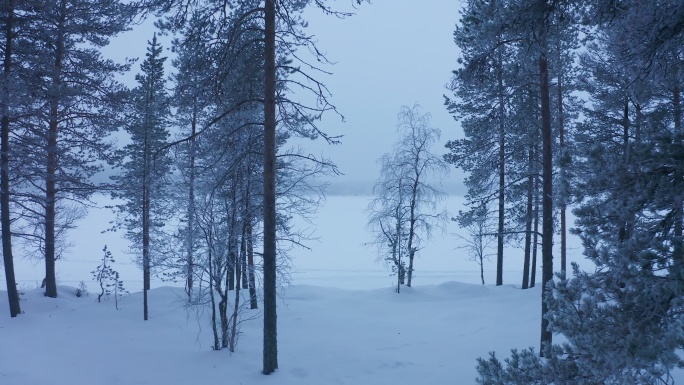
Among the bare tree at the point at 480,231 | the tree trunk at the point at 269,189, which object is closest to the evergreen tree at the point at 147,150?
the tree trunk at the point at 269,189

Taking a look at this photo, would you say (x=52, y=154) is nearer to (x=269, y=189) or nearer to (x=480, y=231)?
(x=269, y=189)

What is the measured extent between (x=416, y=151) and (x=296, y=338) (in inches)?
466

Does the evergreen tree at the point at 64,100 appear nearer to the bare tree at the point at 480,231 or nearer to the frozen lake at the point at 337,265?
the frozen lake at the point at 337,265

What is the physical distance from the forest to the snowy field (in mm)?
870

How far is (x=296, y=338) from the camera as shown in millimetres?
13078

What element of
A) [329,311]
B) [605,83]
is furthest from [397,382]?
[605,83]

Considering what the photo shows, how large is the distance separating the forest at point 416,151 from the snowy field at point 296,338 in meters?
0.87

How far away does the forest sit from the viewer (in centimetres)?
392

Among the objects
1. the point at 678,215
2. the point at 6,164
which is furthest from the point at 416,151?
the point at 678,215

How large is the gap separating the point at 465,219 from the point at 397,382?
11248 millimetres

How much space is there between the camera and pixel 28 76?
13.1 m

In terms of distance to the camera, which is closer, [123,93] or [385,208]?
[123,93]

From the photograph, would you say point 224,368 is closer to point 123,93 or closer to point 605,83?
point 123,93

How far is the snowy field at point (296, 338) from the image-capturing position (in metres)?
9.80
